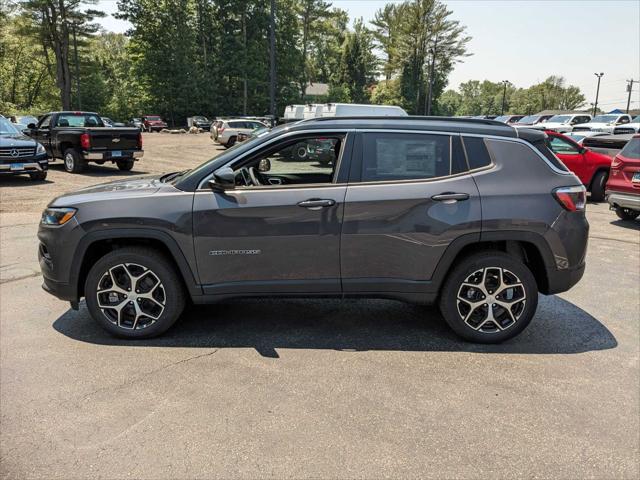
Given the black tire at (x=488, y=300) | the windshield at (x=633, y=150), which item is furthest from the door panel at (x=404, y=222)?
the windshield at (x=633, y=150)

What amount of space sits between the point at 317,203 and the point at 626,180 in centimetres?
768

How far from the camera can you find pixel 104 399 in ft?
10.6

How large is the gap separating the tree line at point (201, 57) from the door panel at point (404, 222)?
180ft

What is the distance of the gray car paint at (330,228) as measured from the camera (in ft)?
12.8

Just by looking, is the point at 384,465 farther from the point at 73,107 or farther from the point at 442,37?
the point at 442,37

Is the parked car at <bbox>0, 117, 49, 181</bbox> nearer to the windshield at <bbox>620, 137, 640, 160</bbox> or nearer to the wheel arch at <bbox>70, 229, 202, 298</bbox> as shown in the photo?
the wheel arch at <bbox>70, 229, 202, 298</bbox>

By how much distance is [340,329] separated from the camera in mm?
4395

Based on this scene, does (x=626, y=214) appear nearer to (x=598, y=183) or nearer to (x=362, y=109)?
(x=598, y=183)

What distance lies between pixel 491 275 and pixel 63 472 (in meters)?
3.24

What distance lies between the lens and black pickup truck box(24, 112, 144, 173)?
1464 cm

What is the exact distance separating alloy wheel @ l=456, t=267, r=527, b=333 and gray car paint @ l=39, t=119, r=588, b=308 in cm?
28

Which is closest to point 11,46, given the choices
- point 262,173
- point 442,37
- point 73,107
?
point 73,107

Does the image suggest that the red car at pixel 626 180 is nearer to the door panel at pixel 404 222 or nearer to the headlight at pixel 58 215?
the door panel at pixel 404 222

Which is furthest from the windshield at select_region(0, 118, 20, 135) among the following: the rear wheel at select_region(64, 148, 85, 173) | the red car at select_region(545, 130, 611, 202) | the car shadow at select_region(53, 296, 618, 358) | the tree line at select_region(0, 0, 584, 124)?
the tree line at select_region(0, 0, 584, 124)
